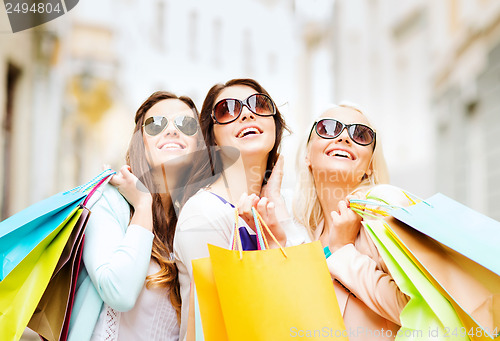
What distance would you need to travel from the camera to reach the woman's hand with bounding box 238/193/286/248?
55.9 inches

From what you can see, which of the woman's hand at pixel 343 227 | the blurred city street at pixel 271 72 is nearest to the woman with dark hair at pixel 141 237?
the woman's hand at pixel 343 227

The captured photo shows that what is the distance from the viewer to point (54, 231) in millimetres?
1390

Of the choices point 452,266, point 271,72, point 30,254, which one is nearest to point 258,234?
point 452,266

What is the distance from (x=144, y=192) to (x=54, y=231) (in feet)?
0.91

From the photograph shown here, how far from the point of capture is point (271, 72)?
240 cm

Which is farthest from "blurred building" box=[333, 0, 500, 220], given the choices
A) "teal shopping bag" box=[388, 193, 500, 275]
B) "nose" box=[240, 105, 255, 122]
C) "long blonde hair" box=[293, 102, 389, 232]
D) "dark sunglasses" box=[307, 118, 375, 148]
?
"teal shopping bag" box=[388, 193, 500, 275]

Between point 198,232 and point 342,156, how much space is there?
1.70ft

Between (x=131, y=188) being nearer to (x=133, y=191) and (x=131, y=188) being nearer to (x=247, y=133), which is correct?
(x=133, y=191)

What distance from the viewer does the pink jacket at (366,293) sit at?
4.50 feet

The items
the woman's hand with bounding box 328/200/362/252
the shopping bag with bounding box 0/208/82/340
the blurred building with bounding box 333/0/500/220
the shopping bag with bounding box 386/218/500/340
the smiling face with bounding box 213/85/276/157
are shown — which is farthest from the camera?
→ the blurred building with bounding box 333/0/500/220

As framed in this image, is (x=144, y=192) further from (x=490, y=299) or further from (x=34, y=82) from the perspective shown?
(x=34, y=82)

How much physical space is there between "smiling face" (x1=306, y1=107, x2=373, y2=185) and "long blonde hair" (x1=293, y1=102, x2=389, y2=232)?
6 cm

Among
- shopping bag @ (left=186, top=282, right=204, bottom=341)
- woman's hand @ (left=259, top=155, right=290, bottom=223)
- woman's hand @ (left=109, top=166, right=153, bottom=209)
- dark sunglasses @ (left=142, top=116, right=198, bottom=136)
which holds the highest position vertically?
dark sunglasses @ (left=142, top=116, right=198, bottom=136)

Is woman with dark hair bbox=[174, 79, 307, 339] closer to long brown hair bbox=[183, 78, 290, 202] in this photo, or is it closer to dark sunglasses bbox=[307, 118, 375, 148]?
long brown hair bbox=[183, 78, 290, 202]
